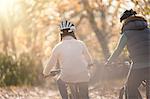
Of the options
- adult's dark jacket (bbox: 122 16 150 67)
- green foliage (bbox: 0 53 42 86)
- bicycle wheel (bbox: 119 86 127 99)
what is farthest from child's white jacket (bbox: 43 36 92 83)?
green foliage (bbox: 0 53 42 86)

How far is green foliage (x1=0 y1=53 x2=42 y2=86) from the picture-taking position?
21094mm

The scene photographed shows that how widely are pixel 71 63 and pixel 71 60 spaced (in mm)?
51

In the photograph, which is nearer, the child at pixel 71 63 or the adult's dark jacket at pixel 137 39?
the adult's dark jacket at pixel 137 39

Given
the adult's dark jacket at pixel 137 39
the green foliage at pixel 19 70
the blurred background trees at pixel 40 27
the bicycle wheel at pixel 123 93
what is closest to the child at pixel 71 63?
the bicycle wheel at pixel 123 93

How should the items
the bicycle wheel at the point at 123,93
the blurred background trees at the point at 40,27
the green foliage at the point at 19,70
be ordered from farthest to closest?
the blurred background trees at the point at 40,27
the green foliage at the point at 19,70
the bicycle wheel at the point at 123,93

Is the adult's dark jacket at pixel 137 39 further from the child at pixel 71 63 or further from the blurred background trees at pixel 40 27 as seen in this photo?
the blurred background trees at pixel 40 27

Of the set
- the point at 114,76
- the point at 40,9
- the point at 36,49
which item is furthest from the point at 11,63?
the point at 36,49

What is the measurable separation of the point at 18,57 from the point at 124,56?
6.42m

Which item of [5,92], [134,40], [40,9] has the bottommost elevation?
[5,92]

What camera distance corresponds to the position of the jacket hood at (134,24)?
26.4ft

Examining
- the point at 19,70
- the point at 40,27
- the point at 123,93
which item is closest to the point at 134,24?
the point at 123,93

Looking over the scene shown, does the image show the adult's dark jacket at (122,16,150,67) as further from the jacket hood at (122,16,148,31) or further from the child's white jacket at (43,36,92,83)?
the child's white jacket at (43,36,92,83)

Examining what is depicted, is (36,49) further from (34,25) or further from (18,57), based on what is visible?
(18,57)

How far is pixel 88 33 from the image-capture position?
164ft
